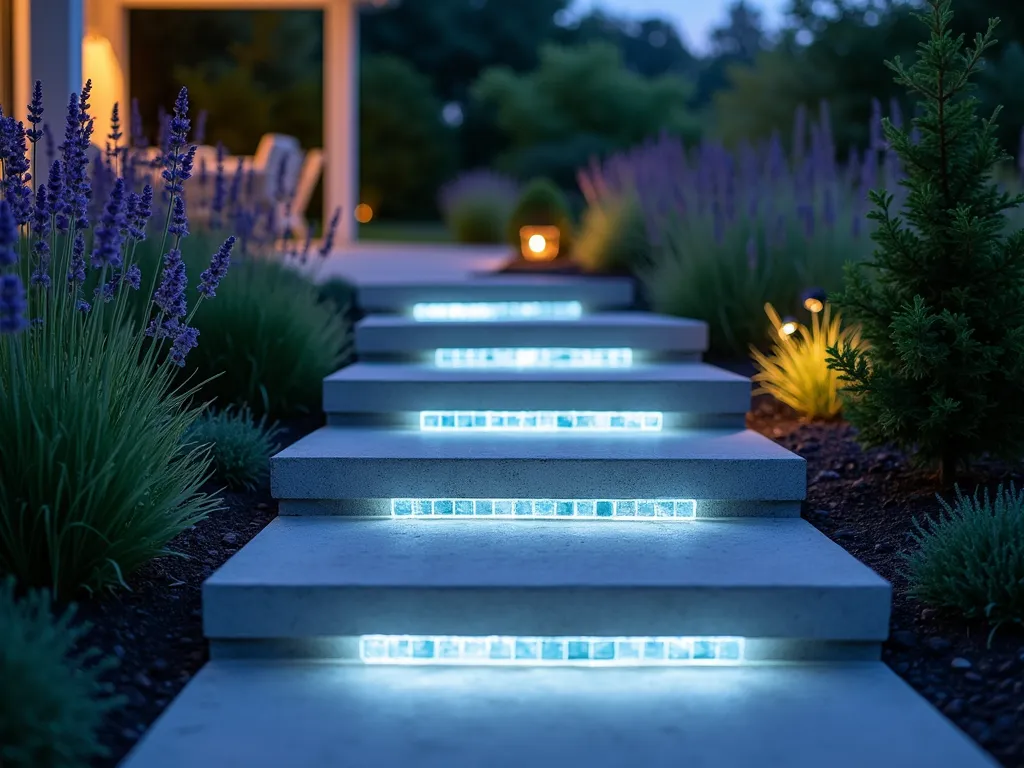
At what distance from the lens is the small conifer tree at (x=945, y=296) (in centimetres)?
320

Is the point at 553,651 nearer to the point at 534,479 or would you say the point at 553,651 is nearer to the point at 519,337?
the point at 534,479

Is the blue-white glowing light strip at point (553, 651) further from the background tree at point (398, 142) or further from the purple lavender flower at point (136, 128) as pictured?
the background tree at point (398, 142)

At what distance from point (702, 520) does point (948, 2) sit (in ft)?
5.39

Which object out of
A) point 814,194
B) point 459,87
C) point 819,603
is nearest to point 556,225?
point 814,194

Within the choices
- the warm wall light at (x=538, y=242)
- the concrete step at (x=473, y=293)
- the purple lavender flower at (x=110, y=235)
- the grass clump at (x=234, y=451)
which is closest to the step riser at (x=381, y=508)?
the grass clump at (x=234, y=451)

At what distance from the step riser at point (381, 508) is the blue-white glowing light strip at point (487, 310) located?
2155 mm

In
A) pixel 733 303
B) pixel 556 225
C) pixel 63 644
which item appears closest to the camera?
A: pixel 63 644

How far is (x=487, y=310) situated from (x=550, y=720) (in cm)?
335

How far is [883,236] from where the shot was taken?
338cm

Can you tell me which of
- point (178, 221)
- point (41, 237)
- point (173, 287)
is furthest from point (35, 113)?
point (173, 287)

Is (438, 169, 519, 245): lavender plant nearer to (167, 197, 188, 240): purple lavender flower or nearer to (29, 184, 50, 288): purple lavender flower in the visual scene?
(167, 197, 188, 240): purple lavender flower

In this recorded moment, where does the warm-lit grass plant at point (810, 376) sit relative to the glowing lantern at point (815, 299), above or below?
below

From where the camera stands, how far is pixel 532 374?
13.5ft

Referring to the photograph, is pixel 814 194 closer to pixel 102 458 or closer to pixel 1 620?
pixel 102 458
